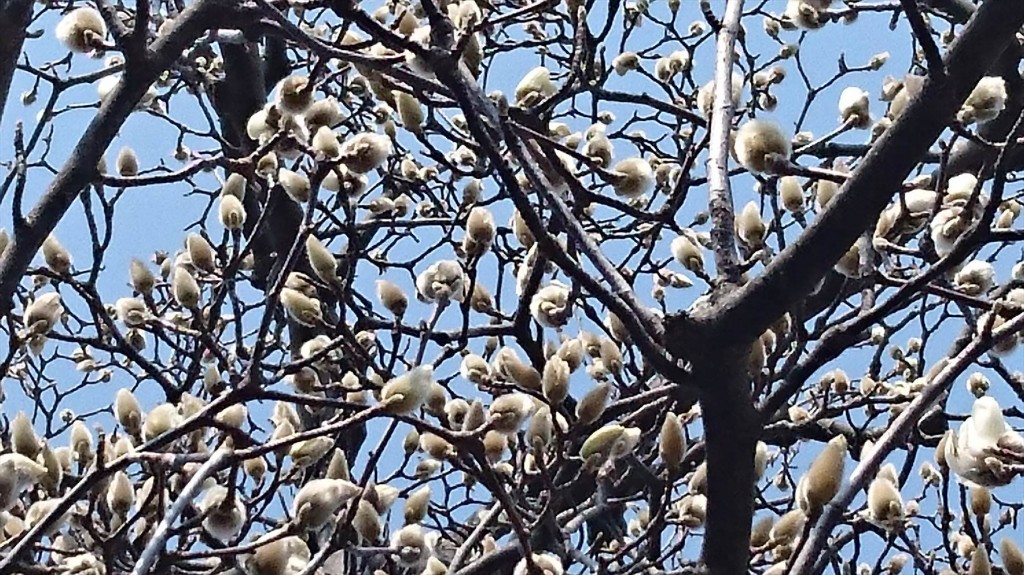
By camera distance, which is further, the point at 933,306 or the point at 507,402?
the point at 933,306

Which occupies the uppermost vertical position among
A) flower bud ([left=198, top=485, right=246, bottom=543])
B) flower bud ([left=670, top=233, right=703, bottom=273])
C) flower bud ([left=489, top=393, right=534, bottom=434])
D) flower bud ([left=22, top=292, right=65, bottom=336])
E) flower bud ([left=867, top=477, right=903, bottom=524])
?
flower bud ([left=670, top=233, right=703, bottom=273])

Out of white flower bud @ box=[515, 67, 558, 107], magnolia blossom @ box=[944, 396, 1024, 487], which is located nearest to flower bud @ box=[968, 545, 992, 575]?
magnolia blossom @ box=[944, 396, 1024, 487]

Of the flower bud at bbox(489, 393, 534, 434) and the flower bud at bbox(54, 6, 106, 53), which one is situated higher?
the flower bud at bbox(54, 6, 106, 53)

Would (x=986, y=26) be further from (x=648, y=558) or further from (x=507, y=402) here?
(x=648, y=558)

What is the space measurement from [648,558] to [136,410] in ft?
2.16

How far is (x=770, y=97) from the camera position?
8.60 feet

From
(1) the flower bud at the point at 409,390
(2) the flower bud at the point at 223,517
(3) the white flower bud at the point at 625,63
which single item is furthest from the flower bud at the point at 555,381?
(3) the white flower bud at the point at 625,63

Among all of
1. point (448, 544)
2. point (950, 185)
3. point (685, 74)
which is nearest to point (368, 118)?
point (685, 74)

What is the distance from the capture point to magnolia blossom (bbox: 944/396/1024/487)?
3.05 feet

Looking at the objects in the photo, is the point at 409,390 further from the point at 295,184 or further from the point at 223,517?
the point at 295,184

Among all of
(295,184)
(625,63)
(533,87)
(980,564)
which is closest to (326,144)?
(295,184)

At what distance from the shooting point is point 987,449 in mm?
935

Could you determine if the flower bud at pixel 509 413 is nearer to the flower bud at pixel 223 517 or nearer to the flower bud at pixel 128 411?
the flower bud at pixel 223 517

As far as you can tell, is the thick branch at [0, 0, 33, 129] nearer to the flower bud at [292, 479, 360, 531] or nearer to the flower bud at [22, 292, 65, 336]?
the flower bud at [22, 292, 65, 336]
